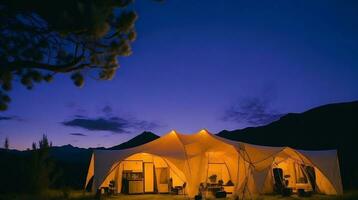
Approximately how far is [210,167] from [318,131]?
84.5ft

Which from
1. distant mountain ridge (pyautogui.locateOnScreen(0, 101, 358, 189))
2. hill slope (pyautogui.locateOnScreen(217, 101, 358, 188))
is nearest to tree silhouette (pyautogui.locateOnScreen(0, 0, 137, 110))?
distant mountain ridge (pyautogui.locateOnScreen(0, 101, 358, 189))

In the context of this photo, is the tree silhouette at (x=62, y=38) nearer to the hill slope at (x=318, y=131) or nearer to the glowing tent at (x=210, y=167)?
the glowing tent at (x=210, y=167)

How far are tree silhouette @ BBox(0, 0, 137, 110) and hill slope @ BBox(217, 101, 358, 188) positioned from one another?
3013 cm

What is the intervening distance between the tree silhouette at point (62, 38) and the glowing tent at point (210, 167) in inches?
282

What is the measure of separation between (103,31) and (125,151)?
33.1 feet

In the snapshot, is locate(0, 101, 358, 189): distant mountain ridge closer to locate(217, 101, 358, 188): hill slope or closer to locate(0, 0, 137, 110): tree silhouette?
locate(217, 101, 358, 188): hill slope

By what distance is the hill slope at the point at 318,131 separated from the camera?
36.6 meters

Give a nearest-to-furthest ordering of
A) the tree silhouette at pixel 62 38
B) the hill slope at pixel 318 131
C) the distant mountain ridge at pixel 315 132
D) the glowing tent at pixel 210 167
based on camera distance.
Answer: the tree silhouette at pixel 62 38 → the glowing tent at pixel 210 167 → the distant mountain ridge at pixel 315 132 → the hill slope at pixel 318 131

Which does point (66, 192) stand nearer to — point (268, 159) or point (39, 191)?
point (39, 191)

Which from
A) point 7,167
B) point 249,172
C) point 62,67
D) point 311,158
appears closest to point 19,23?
point 62,67

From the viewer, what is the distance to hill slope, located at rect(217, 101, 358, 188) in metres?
36.6

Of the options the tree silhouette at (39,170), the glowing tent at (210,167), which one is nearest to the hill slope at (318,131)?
the glowing tent at (210,167)

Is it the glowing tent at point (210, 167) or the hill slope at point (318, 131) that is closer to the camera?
the glowing tent at point (210, 167)

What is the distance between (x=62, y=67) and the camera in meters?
7.29
